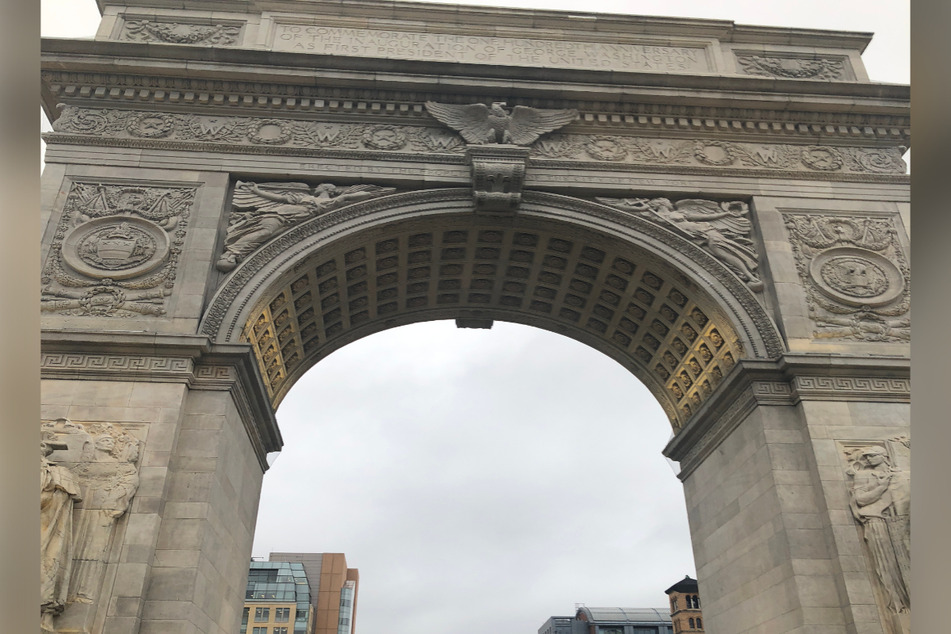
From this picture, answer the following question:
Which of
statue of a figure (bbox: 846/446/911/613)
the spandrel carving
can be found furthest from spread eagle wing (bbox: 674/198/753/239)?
statue of a figure (bbox: 846/446/911/613)

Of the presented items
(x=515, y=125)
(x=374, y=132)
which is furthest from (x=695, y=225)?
(x=374, y=132)

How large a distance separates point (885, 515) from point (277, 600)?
209ft

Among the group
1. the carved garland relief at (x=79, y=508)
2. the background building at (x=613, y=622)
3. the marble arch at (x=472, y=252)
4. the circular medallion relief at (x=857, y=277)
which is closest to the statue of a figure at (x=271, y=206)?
the marble arch at (x=472, y=252)

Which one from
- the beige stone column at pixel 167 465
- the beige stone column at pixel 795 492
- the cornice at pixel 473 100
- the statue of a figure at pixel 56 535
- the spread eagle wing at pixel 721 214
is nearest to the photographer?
the statue of a figure at pixel 56 535

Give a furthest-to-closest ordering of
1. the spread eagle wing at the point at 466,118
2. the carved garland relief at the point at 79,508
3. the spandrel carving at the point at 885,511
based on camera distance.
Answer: the spread eagle wing at the point at 466,118, the spandrel carving at the point at 885,511, the carved garland relief at the point at 79,508

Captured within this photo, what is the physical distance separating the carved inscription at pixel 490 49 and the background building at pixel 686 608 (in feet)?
172

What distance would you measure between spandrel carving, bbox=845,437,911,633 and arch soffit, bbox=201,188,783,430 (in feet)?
9.41

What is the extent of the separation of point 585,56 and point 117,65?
12.5m

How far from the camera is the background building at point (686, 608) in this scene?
61312 millimetres

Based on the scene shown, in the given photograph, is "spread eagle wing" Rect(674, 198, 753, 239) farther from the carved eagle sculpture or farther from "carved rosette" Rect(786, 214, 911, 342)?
the carved eagle sculpture

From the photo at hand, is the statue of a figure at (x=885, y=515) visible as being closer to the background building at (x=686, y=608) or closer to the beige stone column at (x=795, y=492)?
the beige stone column at (x=795, y=492)

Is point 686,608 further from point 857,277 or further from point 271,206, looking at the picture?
point 271,206

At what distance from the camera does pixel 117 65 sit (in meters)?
17.9
